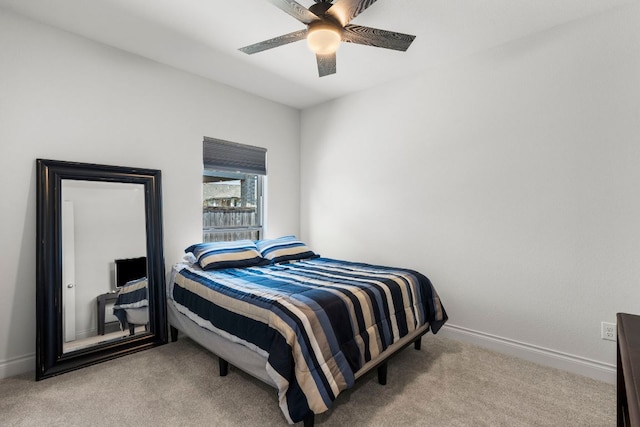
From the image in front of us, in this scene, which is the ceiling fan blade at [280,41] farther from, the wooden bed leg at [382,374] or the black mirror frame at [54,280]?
the wooden bed leg at [382,374]

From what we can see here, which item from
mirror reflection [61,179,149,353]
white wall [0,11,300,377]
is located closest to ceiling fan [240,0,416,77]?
white wall [0,11,300,377]

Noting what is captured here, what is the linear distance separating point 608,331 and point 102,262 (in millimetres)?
3971

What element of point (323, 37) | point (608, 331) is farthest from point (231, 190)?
Result: point (608, 331)

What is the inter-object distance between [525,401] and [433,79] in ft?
9.21

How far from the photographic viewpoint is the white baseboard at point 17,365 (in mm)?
2262

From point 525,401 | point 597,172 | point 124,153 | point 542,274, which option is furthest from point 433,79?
point 124,153

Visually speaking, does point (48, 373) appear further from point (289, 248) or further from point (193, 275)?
point (289, 248)

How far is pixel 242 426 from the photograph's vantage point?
1767 millimetres

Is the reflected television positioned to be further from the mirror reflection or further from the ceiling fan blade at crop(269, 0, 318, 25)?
the ceiling fan blade at crop(269, 0, 318, 25)

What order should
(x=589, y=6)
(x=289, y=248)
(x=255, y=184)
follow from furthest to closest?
1. (x=255, y=184)
2. (x=289, y=248)
3. (x=589, y=6)

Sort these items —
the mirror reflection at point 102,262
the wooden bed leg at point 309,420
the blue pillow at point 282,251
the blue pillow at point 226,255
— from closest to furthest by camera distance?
the wooden bed leg at point 309,420 → the mirror reflection at point 102,262 → the blue pillow at point 226,255 → the blue pillow at point 282,251

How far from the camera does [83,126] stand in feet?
8.55

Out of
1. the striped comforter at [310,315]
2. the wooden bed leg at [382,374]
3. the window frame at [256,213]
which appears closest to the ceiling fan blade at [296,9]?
the striped comforter at [310,315]

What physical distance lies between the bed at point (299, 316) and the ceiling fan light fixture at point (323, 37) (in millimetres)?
1596
